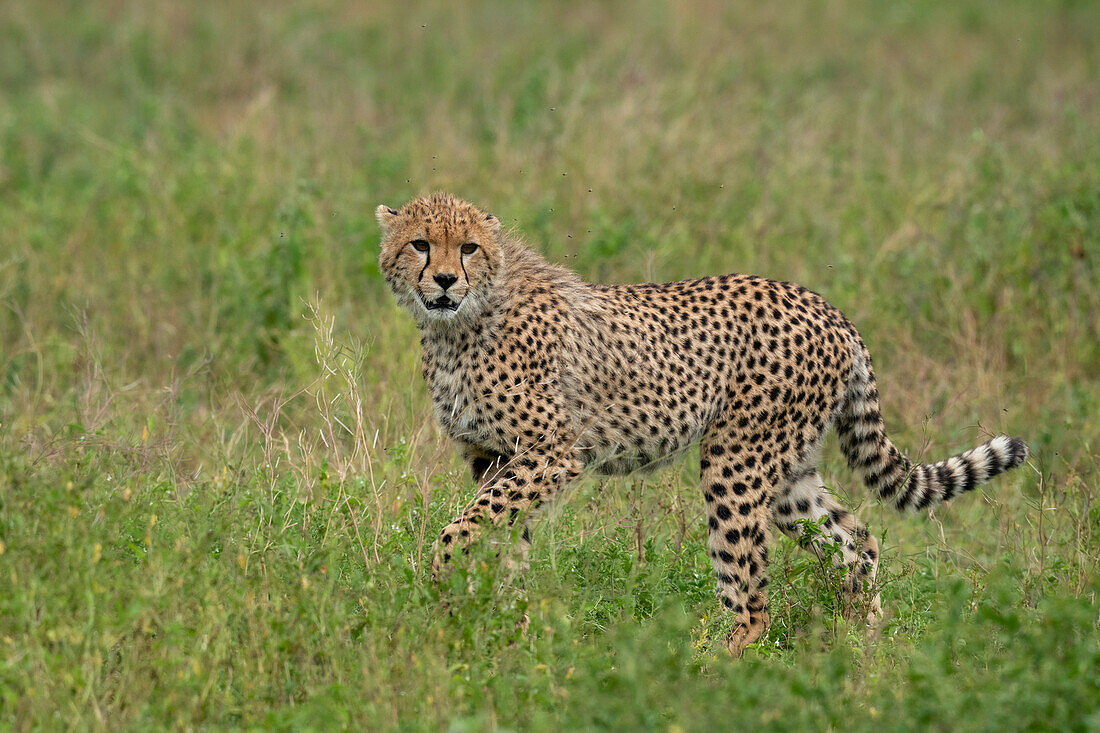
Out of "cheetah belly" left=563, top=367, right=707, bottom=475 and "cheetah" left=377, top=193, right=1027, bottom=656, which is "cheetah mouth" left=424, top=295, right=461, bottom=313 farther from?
"cheetah belly" left=563, top=367, right=707, bottom=475

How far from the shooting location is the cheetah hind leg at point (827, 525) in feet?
14.9

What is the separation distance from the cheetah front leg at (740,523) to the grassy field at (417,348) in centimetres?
13

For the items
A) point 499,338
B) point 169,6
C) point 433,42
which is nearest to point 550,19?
point 433,42

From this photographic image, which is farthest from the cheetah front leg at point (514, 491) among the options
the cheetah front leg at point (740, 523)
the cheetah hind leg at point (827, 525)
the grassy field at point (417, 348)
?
the cheetah hind leg at point (827, 525)

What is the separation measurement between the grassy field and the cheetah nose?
38 cm

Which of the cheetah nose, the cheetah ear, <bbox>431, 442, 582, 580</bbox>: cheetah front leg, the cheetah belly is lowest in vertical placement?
<bbox>431, 442, 582, 580</bbox>: cheetah front leg

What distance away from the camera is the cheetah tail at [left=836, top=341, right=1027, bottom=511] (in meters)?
4.45

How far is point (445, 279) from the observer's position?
14.1 feet

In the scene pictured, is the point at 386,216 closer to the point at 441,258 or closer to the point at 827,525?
the point at 441,258

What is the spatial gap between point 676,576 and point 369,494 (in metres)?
1.15

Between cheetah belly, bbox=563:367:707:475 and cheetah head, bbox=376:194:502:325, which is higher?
cheetah head, bbox=376:194:502:325

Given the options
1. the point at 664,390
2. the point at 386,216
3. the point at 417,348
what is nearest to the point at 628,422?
the point at 664,390

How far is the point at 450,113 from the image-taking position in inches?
392

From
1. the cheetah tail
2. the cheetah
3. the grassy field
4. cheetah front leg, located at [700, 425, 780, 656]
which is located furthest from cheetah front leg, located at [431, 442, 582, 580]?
the cheetah tail
